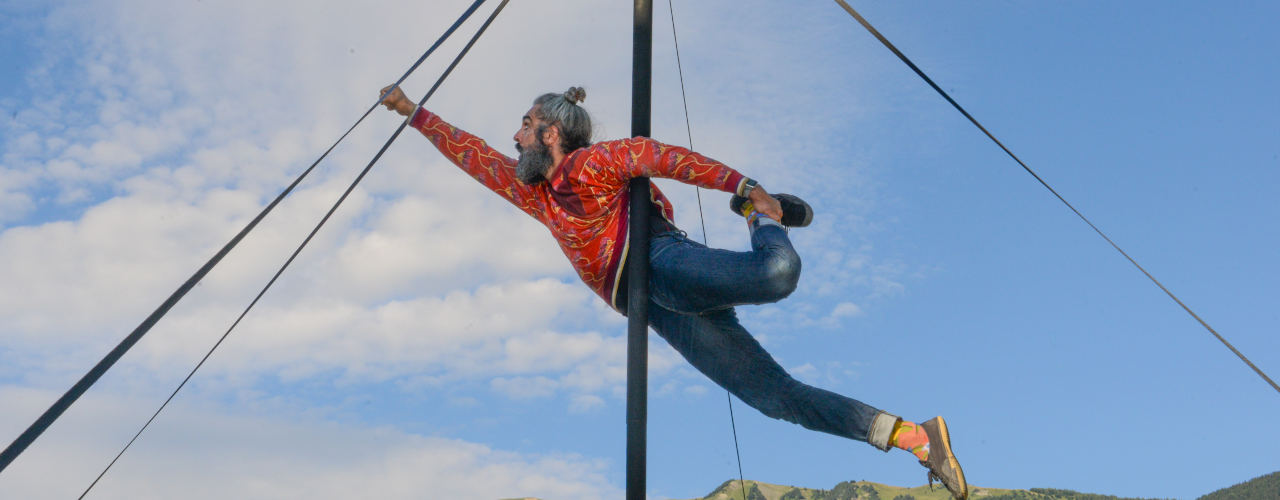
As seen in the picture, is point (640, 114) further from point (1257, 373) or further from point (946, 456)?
point (1257, 373)

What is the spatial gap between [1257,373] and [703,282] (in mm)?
2422

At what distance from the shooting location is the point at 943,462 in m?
4.06

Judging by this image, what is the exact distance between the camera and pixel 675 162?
4312mm

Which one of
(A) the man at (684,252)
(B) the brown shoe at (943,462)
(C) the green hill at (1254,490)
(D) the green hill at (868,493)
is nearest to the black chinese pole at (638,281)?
(A) the man at (684,252)

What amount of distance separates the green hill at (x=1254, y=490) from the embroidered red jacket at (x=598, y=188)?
63.9m

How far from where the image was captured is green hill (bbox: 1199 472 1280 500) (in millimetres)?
57125

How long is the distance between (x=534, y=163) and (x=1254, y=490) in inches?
2609

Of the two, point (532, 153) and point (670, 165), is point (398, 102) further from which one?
point (670, 165)

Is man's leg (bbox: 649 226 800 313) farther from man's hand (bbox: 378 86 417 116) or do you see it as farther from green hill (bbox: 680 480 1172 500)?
green hill (bbox: 680 480 1172 500)

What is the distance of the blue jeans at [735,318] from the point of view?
13.7 feet

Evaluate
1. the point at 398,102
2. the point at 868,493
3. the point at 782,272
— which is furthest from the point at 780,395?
the point at 868,493

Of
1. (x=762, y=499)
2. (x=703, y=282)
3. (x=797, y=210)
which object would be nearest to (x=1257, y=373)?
(x=797, y=210)

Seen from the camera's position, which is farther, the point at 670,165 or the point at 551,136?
the point at 551,136

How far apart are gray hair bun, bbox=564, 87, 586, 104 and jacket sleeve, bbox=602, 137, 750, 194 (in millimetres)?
502
